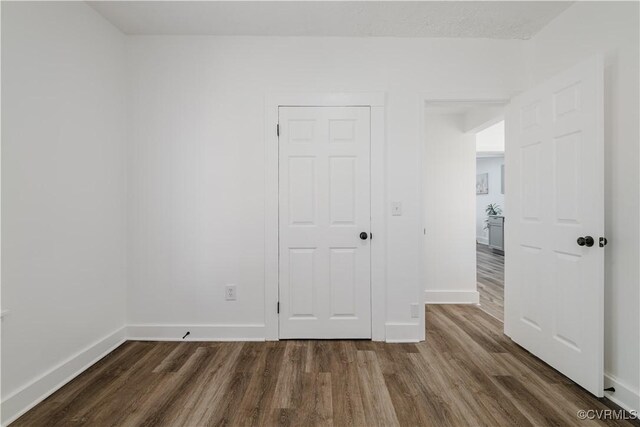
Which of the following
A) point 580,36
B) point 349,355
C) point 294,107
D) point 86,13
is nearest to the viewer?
point 580,36

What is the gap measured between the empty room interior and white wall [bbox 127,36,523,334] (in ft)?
0.06

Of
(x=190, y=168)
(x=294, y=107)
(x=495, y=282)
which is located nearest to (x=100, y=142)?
(x=190, y=168)

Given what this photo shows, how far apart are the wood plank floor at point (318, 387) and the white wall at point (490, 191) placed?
676 cm

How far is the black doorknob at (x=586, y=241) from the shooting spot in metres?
1.78

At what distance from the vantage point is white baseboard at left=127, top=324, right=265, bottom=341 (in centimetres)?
258

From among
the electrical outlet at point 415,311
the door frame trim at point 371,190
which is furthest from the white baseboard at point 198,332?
the electrical outlet at point 415,311

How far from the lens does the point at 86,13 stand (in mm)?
Result: 2170

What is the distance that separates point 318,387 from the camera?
1886 mm

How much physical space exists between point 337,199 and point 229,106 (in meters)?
1.27

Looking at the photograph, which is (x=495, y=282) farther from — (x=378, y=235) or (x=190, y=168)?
(x=190, y=168)

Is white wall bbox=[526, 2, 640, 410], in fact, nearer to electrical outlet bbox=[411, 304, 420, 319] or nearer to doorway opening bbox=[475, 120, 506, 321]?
electrical outlet bbox=[411, 304, 420, 319]
